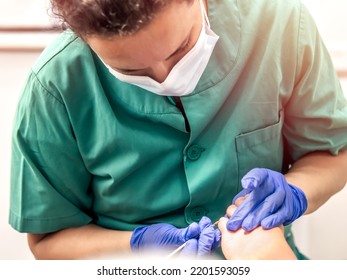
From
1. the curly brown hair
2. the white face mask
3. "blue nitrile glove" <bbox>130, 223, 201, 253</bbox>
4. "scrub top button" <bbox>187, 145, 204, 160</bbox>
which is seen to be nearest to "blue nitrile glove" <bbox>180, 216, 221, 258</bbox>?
"blue nitrile glove" <bbox>130, 223, 201, 253</bbox>

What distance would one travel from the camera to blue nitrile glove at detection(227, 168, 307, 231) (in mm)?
916

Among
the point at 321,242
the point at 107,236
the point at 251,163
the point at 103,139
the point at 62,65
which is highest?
the point at 62,65

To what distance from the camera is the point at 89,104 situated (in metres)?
0.97

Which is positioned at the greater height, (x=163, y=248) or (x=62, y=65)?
(x=62, y=65)

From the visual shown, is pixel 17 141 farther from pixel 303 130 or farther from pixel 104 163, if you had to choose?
pixel 303 130

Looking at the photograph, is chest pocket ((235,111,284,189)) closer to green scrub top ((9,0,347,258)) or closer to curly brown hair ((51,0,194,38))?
green scrub top ((9,0,347,258))

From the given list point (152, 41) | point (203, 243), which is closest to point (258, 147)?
point (203, 243)

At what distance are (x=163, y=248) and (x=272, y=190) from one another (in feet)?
0.83

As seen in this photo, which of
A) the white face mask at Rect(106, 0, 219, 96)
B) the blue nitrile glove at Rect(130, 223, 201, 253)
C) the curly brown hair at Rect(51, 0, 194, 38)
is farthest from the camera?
the blue nitrile glove at Rect(130, 223, 201, 253)

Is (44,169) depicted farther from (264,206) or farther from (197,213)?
(264,206)

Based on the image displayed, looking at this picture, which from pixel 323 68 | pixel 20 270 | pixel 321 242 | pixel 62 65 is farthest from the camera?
pixel 321 242

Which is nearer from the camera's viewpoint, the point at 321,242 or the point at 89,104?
the point at 89,104

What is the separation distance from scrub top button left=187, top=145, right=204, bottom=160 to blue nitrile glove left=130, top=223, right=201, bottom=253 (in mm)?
137

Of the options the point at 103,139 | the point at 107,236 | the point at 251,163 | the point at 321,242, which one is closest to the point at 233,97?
the point at 251,163
